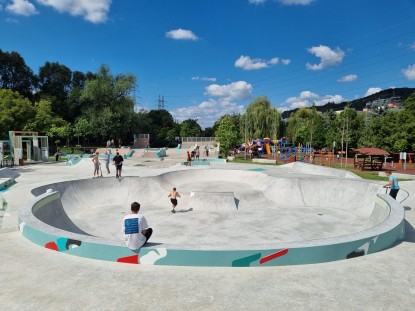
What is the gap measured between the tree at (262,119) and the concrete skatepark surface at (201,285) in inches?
1814

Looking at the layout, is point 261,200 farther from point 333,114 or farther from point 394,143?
point 333,114

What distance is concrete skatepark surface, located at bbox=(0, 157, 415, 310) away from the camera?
4.36m

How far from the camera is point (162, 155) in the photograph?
39.7 meters

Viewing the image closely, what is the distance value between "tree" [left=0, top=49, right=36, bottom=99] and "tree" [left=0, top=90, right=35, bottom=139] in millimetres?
18604

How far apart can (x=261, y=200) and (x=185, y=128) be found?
68838 mm

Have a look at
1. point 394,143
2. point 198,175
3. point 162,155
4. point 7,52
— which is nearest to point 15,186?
point 198,175

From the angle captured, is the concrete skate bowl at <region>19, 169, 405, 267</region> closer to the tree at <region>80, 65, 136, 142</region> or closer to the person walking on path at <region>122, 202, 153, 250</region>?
the person walking on path at <region>122, 202, 153, 250</region>

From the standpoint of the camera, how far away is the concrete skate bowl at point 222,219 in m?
5.76

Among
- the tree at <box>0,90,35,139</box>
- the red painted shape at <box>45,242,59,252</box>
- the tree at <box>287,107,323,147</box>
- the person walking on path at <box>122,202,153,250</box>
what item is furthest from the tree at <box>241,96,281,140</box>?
the person walking on path at <box>122,202,153,250</box>

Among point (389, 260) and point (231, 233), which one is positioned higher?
point (389, 260)

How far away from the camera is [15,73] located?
55.5 m

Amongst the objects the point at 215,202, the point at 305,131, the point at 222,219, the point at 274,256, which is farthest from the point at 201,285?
the point at 305,131

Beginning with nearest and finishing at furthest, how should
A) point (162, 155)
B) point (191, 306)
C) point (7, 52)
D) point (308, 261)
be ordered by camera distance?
point (191, 306)
point (308, 261)
point (162, 155)
point (7, 52)

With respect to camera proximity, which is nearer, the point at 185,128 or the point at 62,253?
the point at 62,253
